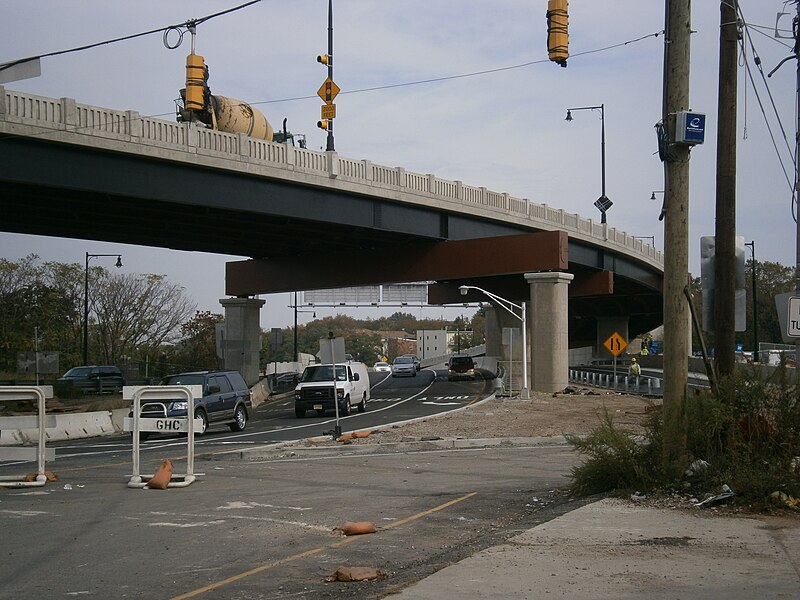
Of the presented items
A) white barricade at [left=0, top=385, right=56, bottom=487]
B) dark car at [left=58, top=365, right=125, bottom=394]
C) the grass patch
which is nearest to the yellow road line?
the grass patch

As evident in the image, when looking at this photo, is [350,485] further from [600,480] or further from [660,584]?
[660,584]

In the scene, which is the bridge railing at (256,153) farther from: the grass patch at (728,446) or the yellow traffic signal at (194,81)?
the grass patch at (728,446)

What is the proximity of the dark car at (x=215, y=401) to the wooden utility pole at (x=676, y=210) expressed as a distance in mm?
16858

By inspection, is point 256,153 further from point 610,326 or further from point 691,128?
point 610,326

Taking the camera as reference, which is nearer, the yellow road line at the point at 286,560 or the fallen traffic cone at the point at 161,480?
the yellow road line at the point at 286,560

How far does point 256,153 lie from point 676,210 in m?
26.4

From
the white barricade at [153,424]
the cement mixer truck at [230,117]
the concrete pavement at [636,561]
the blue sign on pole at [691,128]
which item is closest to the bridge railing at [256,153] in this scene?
the cement mixer truck at [230,117]

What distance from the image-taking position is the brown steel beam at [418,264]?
4562 centimetres

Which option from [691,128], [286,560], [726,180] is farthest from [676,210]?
[286,560]

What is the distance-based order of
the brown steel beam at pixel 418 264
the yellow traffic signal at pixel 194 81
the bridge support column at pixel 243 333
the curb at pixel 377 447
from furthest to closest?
the bridge support column at pixel 243 333, the brown steel beam at pixel 418 264, the curb at pixel 377 447, the yellow traffic signal at pixel 194 81

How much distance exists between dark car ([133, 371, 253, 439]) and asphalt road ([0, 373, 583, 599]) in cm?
686

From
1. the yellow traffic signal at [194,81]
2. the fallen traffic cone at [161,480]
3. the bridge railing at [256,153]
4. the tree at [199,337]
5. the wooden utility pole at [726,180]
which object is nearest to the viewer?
the wooden utility pole at [726,180]

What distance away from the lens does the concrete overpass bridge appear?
31062 mm

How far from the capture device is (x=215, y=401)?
28.5 m
